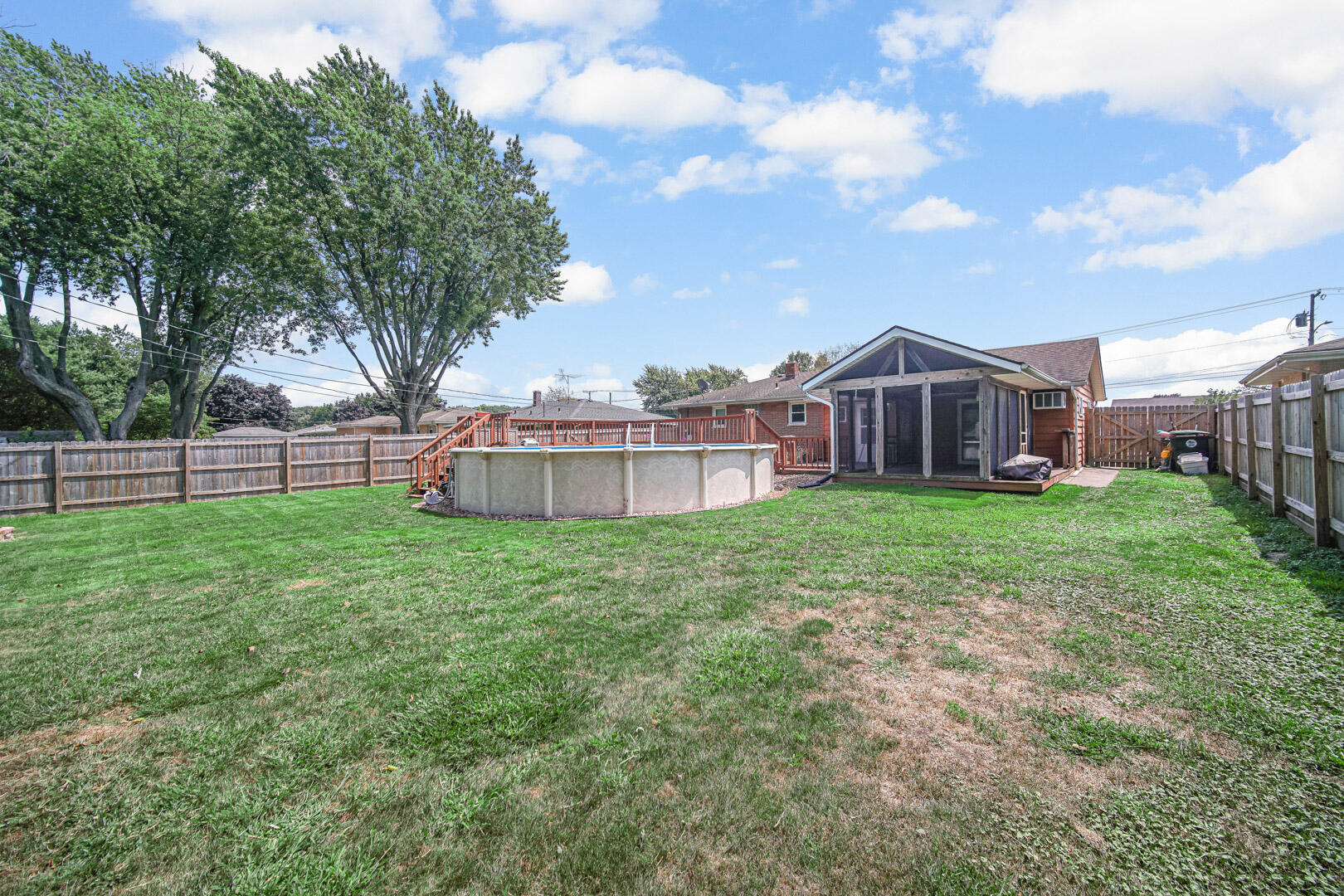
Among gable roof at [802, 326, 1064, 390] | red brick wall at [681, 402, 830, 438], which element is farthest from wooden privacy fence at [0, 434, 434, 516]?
red brick wall at [681, 402, 830, 438]

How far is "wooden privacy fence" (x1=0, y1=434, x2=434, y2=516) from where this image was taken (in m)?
11.1

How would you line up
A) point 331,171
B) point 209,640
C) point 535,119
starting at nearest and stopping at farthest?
1. point 209,640
2. point 535,119
3. point 331,171

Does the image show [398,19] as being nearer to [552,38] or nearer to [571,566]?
[552,38]

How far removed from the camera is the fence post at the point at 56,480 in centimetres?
1121

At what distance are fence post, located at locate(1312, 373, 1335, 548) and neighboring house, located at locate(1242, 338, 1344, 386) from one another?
14.9 feet

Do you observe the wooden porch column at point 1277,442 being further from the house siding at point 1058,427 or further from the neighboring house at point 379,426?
the neighboring house at point 379,426

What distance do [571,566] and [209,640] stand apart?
117 inches

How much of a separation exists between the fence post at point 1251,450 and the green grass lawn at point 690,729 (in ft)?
13.7

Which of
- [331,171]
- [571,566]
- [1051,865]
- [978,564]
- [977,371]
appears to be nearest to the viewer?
[1051,865]

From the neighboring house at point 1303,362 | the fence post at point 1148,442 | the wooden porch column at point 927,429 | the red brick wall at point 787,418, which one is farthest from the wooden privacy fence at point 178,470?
the fence post at point 1148,442

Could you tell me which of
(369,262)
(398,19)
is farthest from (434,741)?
(369,262)

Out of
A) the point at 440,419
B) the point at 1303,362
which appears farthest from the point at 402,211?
the point at 440,419

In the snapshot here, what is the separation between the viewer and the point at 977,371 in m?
11.2

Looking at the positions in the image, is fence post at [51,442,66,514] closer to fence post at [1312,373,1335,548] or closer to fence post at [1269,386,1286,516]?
fence post at [1312,373,1335,548]
